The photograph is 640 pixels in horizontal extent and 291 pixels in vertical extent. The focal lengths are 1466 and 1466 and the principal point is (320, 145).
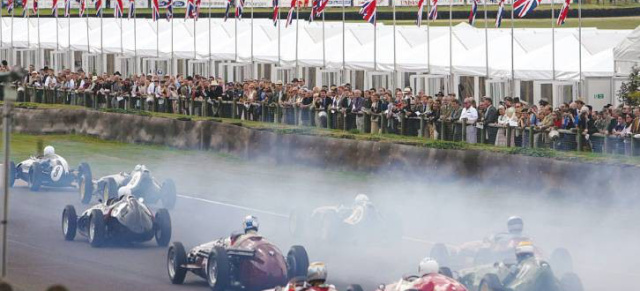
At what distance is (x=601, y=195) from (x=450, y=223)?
2650 mm

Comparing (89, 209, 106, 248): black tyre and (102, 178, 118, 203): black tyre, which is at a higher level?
(102, 178, 118, 203): black tyre

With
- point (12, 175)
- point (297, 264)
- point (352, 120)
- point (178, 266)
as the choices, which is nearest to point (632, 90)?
point (352, 120)

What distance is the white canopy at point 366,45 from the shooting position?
3859cm

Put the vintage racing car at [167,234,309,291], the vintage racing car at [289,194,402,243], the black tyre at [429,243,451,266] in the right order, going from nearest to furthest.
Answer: the vintage racing car at [167,234,309,291]
the black tyre at [429,243,451,266]
the vintage racing car at [289,194,402,243]

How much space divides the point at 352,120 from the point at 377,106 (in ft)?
2.25

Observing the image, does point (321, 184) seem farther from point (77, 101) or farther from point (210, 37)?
point (210, 37)

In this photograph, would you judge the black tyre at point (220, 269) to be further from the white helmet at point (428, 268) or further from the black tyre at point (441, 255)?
the white helmet at point (428, 268)

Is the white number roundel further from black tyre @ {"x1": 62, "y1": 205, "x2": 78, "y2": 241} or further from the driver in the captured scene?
the driver

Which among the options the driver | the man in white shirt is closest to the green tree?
the man in white shirt

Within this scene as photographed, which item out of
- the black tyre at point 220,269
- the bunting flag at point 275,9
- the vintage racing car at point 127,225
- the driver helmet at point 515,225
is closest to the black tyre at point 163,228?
the vintage racing car at point 127,225

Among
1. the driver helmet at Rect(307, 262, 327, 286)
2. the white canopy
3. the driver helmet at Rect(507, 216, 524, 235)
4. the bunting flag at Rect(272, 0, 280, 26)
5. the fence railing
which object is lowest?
the driver helmet at Rect(307, 262, 327, 286)

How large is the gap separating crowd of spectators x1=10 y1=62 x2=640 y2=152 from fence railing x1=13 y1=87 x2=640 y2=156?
3 cm

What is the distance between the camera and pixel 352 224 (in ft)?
75.8

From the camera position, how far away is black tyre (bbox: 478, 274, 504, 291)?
54.7ft
